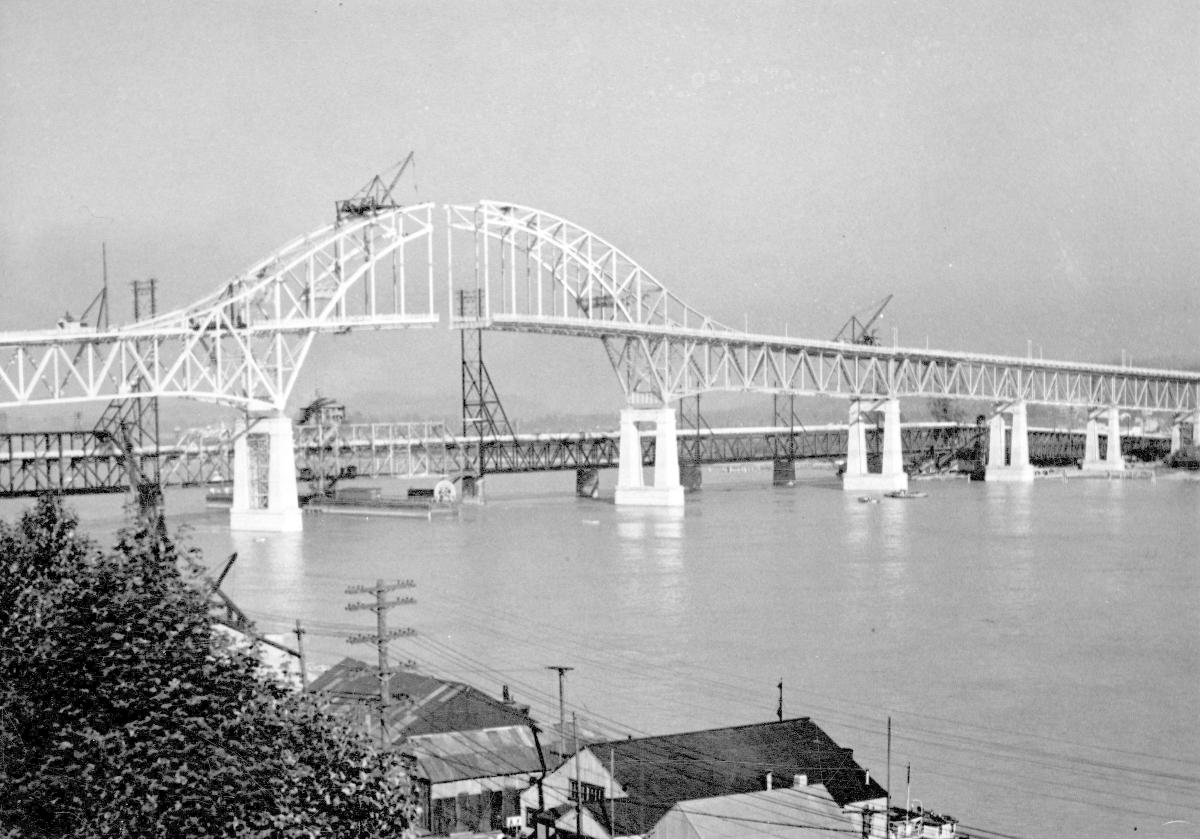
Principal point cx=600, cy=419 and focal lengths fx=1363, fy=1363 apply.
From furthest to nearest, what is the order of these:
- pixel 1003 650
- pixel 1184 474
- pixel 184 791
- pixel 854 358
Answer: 1. pixel 1184 474
2. pixel 854 358
3. pixel 1003 650
4. pixel 184 791

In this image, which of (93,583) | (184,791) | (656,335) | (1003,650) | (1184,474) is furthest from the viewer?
(1184,474)

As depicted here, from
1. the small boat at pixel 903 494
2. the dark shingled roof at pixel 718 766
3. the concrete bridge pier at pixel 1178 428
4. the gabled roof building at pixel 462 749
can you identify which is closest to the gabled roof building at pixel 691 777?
the dark shingled roof at pixel 718 766

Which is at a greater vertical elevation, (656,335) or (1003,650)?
(656,335)

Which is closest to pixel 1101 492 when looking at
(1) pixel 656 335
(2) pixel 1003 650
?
(1) pixel 656 335

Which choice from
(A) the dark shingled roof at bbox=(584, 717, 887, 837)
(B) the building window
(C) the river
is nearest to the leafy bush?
(A) the dark shingled roof at bbox=(584, 717, 887, 837)

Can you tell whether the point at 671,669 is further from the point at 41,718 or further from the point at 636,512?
the point at 636,512

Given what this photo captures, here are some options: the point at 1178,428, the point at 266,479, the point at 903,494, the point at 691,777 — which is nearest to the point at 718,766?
the point at 691,777

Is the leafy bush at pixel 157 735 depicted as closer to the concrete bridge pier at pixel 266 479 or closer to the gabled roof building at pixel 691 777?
the gabled roof building at pixel 691 777
